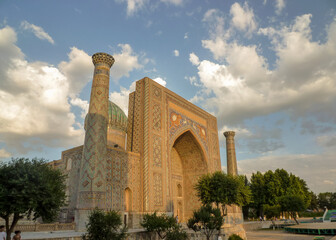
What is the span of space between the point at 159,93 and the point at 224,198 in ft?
25.9

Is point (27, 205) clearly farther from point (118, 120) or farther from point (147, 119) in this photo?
point (118, 120)

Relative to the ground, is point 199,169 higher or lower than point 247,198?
higher

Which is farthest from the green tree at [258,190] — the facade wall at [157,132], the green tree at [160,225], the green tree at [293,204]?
the green tree at [160,225]

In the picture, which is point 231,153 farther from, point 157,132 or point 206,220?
point 206,220

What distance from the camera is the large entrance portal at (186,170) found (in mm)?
19484

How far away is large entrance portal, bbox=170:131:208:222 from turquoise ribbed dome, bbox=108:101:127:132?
14.9 feet

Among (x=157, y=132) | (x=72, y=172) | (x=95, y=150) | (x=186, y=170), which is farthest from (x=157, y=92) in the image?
(x=186, y=170)

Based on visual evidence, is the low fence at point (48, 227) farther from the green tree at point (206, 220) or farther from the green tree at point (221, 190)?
the green tree at point (221, 190)

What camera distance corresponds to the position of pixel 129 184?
535 inches

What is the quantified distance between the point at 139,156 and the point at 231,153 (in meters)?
A: 14.1

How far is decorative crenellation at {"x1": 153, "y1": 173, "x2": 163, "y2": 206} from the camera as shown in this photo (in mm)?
14242

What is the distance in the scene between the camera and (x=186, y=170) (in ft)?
68.6

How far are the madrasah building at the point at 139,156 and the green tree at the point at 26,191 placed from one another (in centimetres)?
293

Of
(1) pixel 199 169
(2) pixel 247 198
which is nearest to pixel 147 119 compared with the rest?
(1) pixel 199 169
